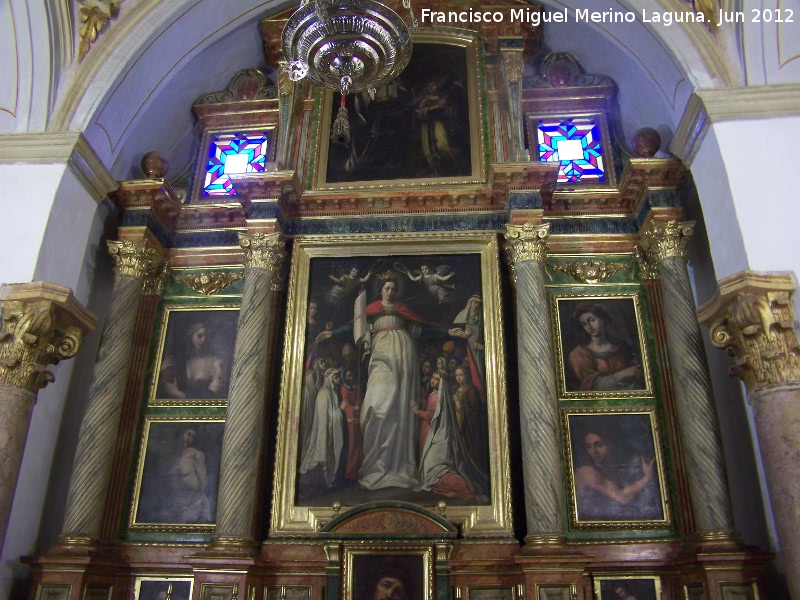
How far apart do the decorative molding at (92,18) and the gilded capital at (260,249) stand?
9.14 ft

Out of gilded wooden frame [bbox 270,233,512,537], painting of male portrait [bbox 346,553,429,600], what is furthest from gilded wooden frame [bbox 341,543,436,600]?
gilded wooden frame [bbox 270,233,512,537]

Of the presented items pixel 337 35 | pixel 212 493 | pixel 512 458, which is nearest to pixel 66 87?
pixel 337 35

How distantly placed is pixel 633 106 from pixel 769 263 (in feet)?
13.2

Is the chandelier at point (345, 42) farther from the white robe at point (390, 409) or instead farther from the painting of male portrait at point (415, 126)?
the painting of male portrait at point (415, 126)

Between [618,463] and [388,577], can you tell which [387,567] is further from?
[618,463]

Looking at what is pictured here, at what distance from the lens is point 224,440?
7.62 meters

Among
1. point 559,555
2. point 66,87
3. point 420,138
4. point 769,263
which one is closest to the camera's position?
point 769,263

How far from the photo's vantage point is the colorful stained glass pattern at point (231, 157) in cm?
991

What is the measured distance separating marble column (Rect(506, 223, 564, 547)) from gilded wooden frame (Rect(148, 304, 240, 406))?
3.43 metres

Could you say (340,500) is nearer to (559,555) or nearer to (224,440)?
(224,440)

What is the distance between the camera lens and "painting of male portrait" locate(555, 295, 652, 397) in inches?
318

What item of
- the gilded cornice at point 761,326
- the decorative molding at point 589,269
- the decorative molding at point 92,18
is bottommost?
the gilded cornice at point 761,326

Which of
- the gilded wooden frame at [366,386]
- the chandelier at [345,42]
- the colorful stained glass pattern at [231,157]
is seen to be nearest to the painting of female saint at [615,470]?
the gilded wooden frame at [366,386]

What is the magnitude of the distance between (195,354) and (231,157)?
3.02 m
